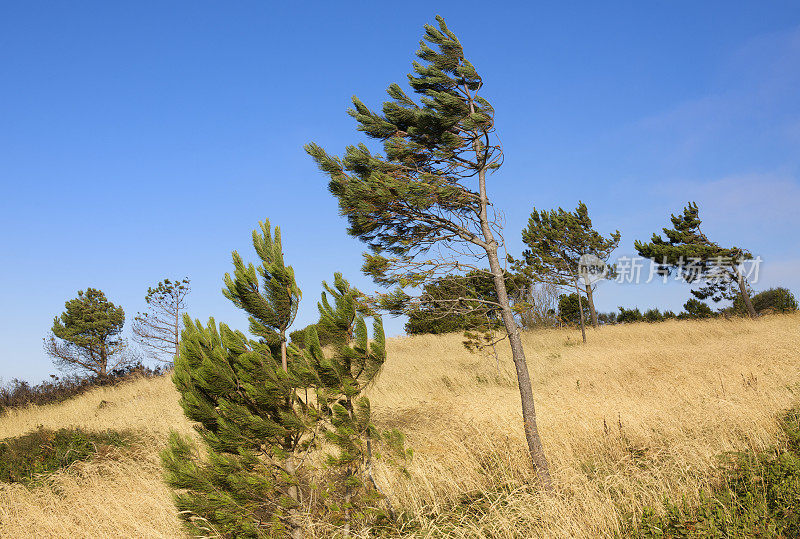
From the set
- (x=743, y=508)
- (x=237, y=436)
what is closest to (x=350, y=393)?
(x=237, y=436)

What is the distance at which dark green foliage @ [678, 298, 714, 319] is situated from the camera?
26.6 m

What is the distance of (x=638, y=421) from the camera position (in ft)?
21.9

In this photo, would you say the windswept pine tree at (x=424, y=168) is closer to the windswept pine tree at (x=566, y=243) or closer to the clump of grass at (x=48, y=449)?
the clump of grass at (x=48, y=449)

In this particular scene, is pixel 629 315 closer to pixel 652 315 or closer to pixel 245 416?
pixel 652 315

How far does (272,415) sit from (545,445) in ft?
12.8

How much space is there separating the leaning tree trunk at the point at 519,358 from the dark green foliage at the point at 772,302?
989 inches

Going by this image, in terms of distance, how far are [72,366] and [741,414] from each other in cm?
2804

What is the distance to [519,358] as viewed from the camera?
5.74 metres

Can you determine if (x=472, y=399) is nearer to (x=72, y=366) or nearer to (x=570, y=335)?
(x=570, y=335)

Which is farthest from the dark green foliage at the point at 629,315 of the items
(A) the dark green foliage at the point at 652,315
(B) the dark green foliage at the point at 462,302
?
(B) the dark green foliage at the point at 462,302

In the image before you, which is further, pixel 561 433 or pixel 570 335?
pixel 570 335

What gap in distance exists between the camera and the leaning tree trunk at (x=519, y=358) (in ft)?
17.6

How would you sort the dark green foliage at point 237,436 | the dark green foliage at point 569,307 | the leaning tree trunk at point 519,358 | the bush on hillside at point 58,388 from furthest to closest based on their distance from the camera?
the dark green foliage at point 569,307, the bush on hillside at point 58,388, the leaning tree trunk at point 519,358, the dark green foliage at point 237,436

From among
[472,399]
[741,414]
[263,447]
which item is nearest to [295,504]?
[263,447]
